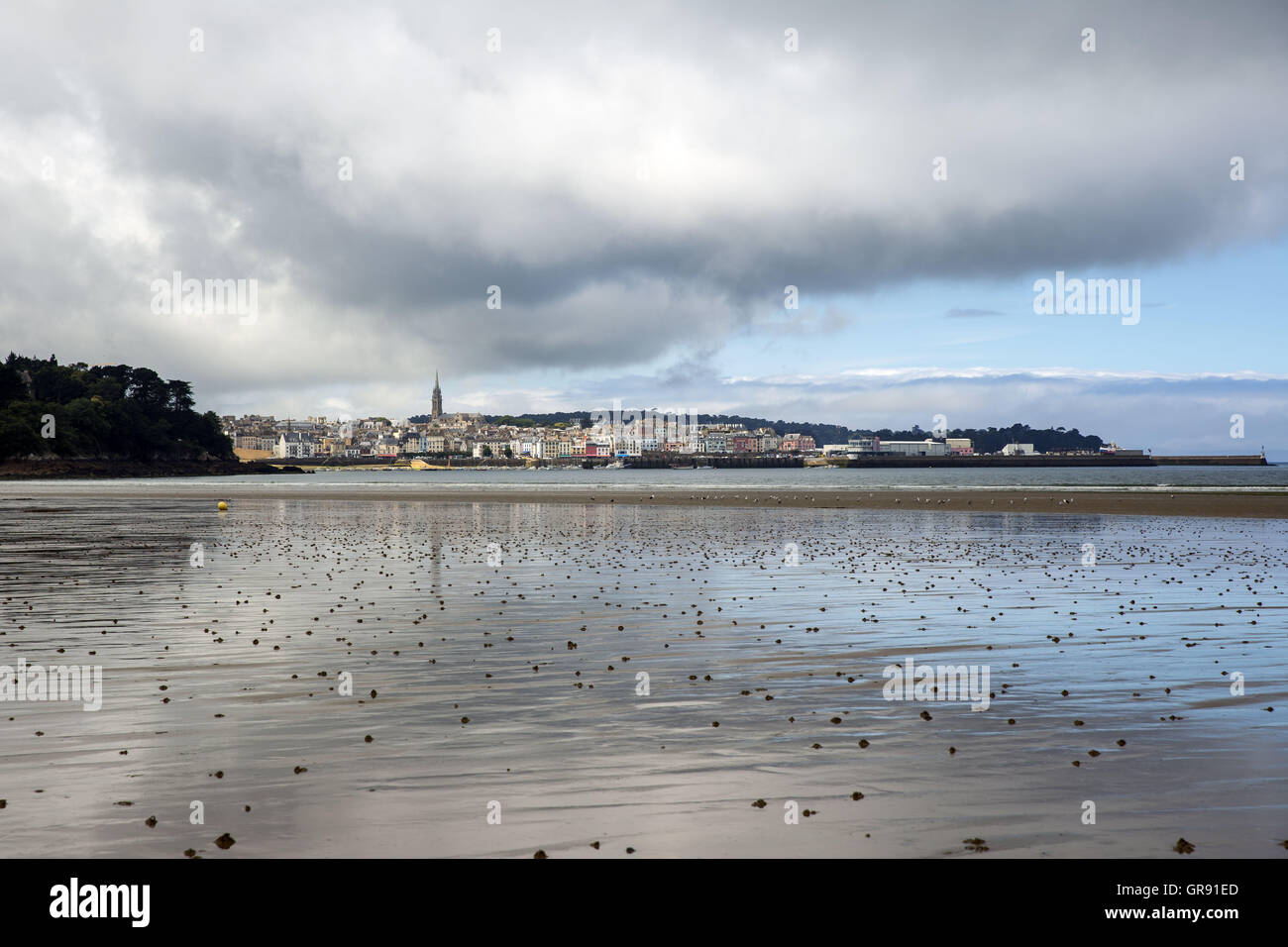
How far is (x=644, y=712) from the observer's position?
12.5 metres

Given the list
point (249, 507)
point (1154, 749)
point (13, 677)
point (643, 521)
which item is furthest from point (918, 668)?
point (249, 507)

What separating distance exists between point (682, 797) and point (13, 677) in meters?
11.3

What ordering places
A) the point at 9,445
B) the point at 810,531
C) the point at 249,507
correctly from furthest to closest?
the point at 9,445 → the point at 249,507 → the point at 810,531

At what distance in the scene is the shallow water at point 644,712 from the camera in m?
8.33

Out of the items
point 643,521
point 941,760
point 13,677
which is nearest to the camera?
point 941,760

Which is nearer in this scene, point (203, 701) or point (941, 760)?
point (941, 760)

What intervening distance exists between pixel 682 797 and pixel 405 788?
8.63 ft

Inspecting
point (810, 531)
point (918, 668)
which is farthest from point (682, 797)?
point (810, 531)

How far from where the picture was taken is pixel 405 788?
30.6 feet

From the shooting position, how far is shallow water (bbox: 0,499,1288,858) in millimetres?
8328

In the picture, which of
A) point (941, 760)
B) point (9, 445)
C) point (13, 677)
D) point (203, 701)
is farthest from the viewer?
point (9, 445)

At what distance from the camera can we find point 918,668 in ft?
49.9
